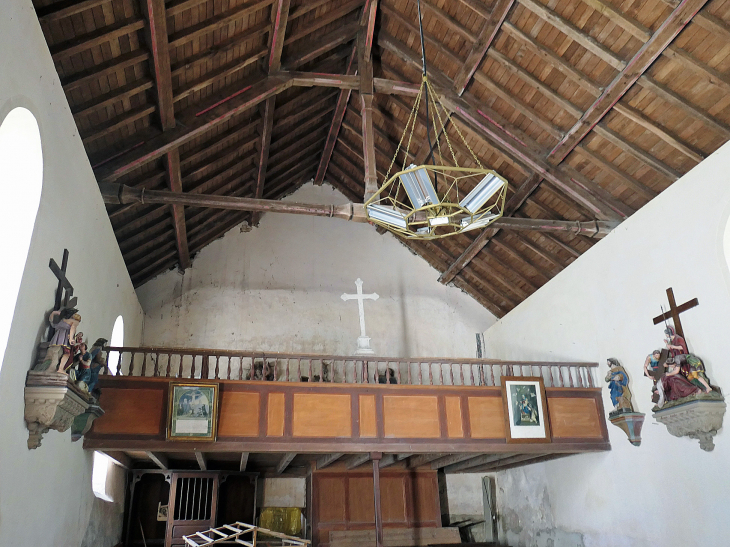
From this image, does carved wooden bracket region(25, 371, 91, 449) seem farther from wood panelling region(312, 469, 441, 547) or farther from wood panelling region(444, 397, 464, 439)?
wood panelling region(312, 469, 441, 547)

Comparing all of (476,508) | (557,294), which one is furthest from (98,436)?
(476,508)

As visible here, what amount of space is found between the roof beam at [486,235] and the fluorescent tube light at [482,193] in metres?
3.87

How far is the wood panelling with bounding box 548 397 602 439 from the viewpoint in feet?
26.2

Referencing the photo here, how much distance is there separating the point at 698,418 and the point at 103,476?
8.17 m

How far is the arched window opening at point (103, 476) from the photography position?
8406 mm

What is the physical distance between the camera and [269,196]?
12773 millimetres

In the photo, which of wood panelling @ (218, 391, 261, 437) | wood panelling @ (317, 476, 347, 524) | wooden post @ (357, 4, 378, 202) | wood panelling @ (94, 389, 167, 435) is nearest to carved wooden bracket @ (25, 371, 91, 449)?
wood panelling @ (94, 389, 167, 435)

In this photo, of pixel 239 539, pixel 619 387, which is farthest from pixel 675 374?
pixel 239 539

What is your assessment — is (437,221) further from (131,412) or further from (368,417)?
(131,412)

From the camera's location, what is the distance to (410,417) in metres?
7.72

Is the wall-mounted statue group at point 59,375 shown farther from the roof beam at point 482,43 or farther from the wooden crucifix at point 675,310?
the wooden crucifix at point 675,310

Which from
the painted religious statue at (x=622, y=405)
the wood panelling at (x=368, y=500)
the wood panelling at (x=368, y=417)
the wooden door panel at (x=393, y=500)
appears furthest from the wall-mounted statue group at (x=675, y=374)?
the wooden door panel at (x=393, y=500)

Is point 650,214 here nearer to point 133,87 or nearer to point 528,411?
point 528,411

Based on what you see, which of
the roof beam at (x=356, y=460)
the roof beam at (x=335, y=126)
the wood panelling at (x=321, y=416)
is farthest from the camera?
the roof beam at (x=335, y=126)
